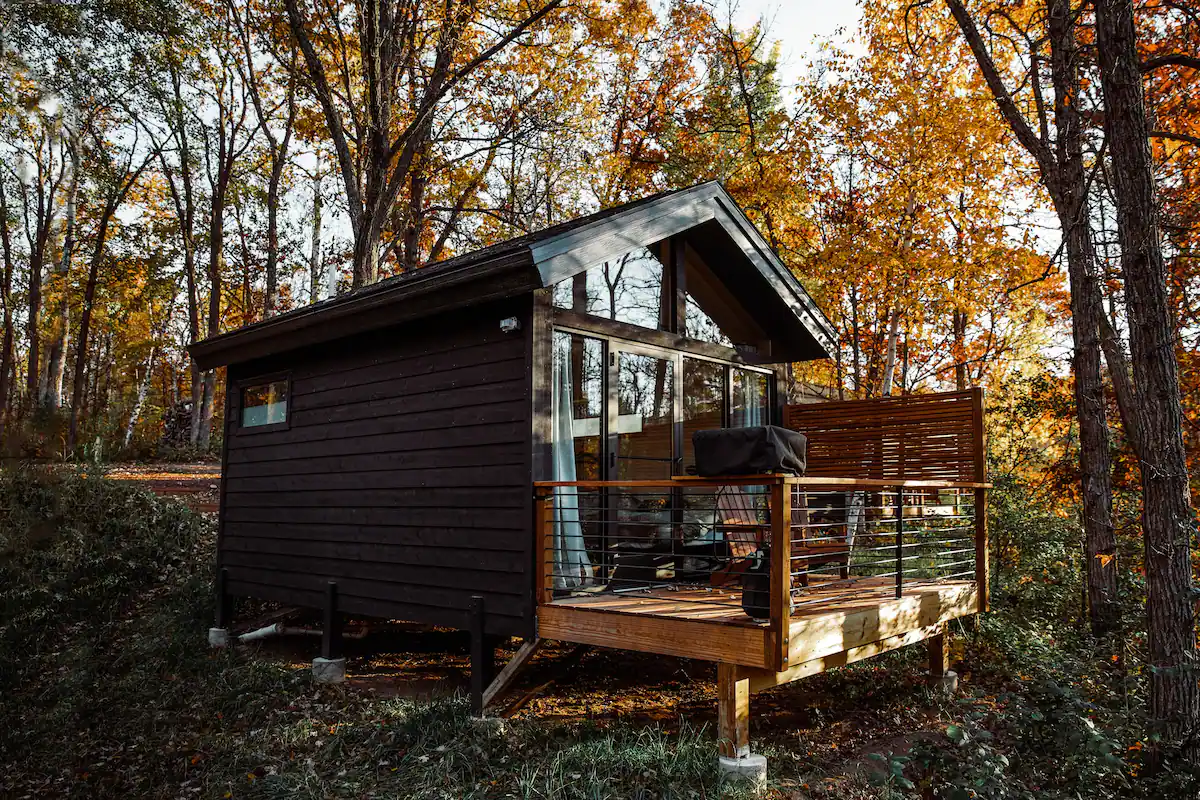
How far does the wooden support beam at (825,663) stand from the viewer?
14.8ft

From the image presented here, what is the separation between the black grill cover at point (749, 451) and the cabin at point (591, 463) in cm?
11

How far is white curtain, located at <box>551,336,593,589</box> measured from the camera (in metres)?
5.59

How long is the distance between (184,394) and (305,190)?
10.1 m

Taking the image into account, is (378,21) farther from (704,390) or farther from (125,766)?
(125,766)

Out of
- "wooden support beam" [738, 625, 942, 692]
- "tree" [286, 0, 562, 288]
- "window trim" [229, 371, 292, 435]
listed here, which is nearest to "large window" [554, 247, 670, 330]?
"wooden support beam" [738, 625, 942, 692]

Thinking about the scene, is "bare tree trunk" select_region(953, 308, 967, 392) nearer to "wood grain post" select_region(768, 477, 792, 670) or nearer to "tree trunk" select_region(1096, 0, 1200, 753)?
"tree trunk" select_region(1096, 0, 1200, 753)

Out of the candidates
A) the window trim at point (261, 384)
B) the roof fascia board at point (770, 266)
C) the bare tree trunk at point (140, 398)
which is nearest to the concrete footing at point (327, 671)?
the window trim at point (261, 384)

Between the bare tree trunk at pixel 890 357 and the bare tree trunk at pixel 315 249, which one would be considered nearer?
the bare tree trunk at pixel 890 357

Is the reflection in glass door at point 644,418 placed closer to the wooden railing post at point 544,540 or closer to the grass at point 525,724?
the wooden railing post at point 544,540

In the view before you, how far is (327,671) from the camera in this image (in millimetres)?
6777

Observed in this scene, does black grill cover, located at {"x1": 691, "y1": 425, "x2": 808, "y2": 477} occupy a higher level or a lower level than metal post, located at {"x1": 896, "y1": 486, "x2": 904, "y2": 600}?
higher

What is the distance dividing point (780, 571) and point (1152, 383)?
2256mm

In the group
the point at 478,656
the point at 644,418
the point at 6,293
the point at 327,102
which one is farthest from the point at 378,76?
the point at 6,293

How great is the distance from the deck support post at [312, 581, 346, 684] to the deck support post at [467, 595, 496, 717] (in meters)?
1.75
